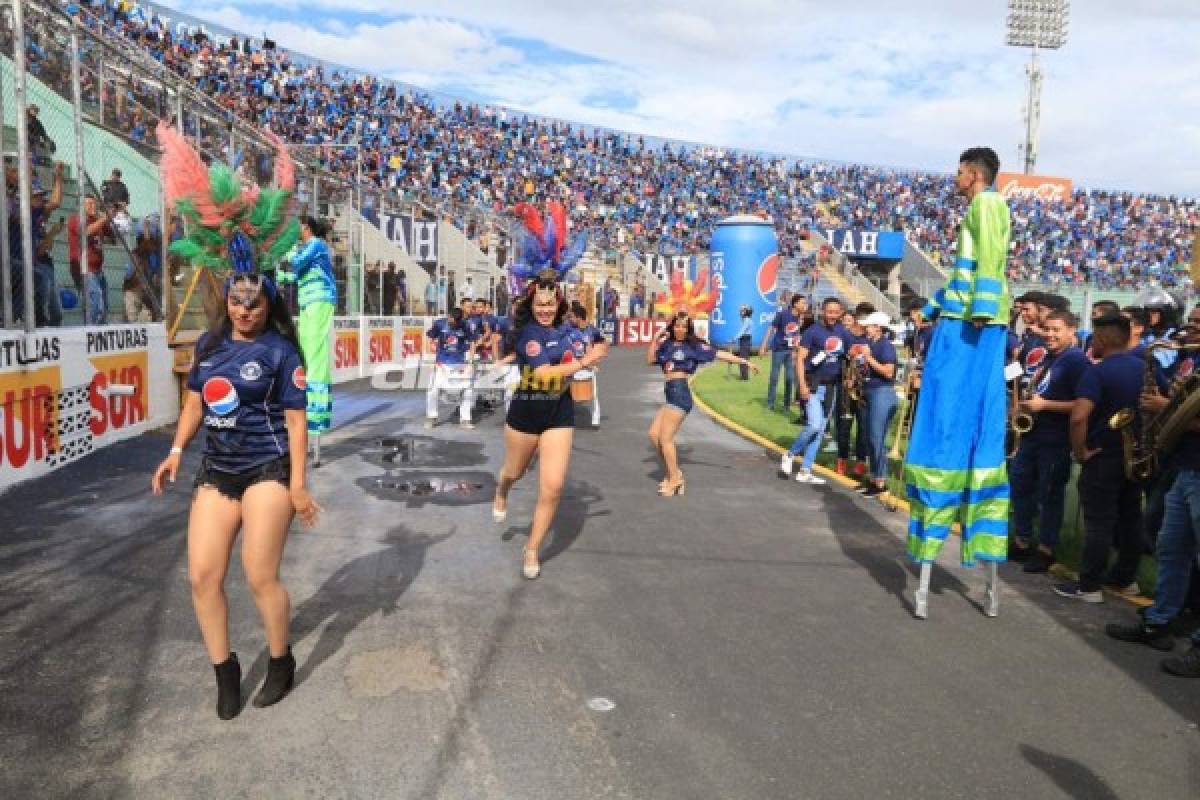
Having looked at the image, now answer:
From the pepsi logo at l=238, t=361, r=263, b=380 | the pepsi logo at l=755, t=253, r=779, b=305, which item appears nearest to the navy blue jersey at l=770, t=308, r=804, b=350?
the pepsi logo at l=238, t=361, r=263, b=380

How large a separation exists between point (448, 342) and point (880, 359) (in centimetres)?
619

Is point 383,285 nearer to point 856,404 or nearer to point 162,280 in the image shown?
point 162,280

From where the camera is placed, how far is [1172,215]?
178 ft

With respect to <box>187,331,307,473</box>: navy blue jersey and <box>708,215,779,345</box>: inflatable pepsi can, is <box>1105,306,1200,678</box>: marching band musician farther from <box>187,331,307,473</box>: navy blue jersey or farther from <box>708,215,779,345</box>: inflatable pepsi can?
<box>708,215,779,345</box>: inflatable pepsi can

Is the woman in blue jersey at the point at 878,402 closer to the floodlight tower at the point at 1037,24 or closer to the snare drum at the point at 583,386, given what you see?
the snare drum at the point at 583,386

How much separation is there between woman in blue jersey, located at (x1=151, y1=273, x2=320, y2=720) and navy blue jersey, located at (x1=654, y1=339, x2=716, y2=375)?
16.5ft

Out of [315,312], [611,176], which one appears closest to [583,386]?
[315,312]

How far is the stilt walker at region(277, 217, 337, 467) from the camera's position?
7402 millimetres

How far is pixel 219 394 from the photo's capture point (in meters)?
3.35

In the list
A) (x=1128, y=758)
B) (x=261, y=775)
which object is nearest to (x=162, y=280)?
(x=261, y=775)

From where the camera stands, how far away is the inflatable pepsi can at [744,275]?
2728cm

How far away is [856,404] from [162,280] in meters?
8.50

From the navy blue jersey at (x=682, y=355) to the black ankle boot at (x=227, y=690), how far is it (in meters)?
5.34

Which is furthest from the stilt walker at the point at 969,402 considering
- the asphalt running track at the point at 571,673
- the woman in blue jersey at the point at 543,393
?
the woman in blue jersey at the point at 543,393
